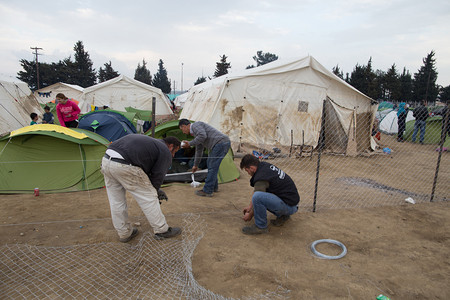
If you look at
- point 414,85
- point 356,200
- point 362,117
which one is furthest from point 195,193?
point 414,85

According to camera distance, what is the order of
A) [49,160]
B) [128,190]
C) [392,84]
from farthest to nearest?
[392,84], [49,160], [128,190]

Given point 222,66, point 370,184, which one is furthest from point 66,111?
point 222,66

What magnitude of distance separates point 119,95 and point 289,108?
15.4 meters

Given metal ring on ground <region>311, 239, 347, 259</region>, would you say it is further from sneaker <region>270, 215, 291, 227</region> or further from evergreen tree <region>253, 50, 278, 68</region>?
evergreen tree <region>253, 50, 278, 68</region>

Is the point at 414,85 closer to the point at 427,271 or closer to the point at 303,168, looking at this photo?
the point at 303,168

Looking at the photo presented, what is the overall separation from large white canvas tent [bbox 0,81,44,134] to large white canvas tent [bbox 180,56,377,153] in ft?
27.0

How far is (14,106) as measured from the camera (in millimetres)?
12016

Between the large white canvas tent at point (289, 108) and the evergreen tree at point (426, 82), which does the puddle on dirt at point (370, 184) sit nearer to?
the large white canvas tent at point (289, 108)

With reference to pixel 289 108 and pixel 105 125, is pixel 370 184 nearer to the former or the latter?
pixel 289 108

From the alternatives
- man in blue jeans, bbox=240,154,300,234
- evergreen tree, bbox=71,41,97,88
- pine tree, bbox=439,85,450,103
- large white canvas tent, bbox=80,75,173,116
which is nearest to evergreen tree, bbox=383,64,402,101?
pine tree, bbox=439,85,450,103

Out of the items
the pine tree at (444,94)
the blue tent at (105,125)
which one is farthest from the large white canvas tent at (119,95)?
the pine tree at (444,94)

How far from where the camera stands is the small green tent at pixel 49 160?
5141 millimetres

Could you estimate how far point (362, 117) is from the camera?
10.6 meters

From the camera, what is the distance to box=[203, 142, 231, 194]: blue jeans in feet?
16.7
